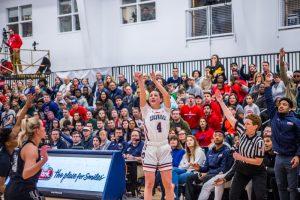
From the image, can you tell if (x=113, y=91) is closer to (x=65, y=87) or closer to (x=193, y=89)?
(x=193, y=89)

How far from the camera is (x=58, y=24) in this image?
27594mm

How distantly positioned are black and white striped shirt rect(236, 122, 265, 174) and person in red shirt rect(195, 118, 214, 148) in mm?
4667

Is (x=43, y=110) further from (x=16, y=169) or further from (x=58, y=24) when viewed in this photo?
(x=16, y=169)

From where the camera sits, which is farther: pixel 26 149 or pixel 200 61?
pixel 200 61

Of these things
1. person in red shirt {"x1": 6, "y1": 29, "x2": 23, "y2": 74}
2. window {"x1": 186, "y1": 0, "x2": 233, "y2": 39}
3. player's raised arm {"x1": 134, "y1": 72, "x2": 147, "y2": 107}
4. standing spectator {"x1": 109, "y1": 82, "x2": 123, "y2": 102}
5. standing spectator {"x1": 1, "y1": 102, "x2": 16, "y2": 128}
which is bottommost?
standing spectator {"x1": 1, "y1": 102, "x2": 16, "y2": 128}

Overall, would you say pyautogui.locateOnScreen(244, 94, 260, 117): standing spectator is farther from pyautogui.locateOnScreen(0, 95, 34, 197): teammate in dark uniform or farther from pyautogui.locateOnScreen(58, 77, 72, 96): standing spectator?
pyautogui.locateOnScreen(58, 77, 72, 96): standing spectator

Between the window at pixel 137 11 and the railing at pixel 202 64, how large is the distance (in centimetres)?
240

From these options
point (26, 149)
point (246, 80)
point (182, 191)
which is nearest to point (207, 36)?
point (246, 80)

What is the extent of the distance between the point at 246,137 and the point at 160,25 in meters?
14.2

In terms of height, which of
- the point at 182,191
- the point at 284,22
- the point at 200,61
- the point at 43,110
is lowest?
the point at 182,191

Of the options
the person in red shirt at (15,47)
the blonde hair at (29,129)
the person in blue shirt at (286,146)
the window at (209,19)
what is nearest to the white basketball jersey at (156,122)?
the person in blue shirt at (286,146)

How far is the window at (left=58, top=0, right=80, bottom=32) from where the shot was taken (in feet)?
89.1

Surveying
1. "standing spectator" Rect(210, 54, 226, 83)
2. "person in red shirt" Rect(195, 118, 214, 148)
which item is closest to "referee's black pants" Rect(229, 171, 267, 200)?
"person in red shirt" Rect(195, 118, 214, 148)

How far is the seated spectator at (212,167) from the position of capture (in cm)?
1228
